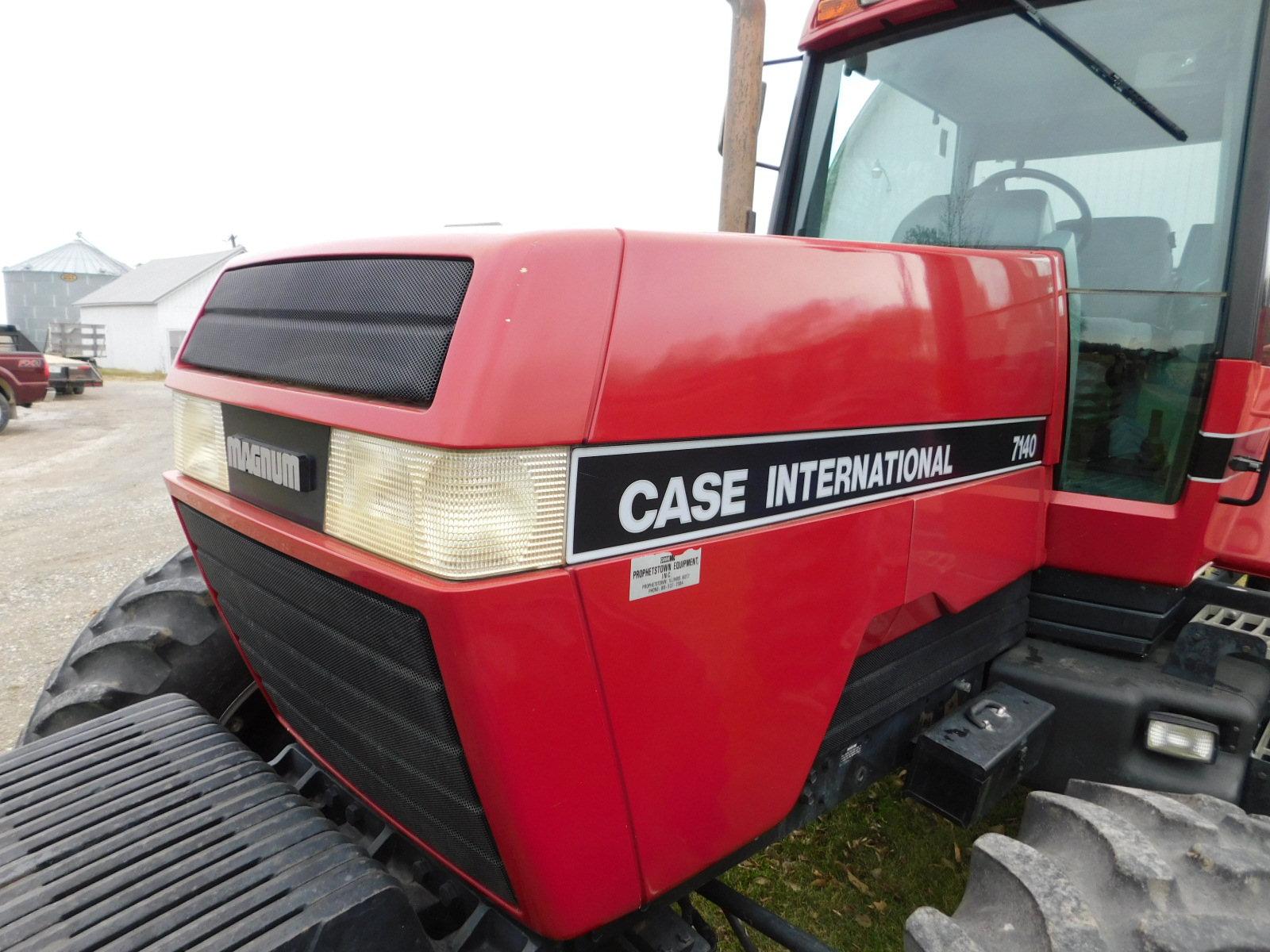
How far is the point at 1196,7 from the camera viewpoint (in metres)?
1.74

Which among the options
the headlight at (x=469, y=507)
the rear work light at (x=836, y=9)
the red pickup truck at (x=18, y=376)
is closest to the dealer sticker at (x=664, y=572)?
the headlight at (x=469, y=507)

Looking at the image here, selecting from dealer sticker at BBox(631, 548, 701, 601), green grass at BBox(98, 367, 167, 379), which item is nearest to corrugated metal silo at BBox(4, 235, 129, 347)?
green grass at BBox(98, 367, 167, 379)

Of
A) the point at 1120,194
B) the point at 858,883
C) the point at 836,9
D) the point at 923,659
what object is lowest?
the point at 858,883

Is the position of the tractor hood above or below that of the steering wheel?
below

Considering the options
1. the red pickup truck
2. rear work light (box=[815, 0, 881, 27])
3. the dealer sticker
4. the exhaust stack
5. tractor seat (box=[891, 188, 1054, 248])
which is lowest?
the red pickup truck

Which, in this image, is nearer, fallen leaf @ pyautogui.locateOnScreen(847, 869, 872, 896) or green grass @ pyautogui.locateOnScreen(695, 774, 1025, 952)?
green grass @ pyautogui.locateOnScreen(695, 774, 1025, 952)

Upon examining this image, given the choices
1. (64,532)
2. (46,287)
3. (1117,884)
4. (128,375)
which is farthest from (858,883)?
(46,287)

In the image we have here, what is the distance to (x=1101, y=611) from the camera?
6.29 feet

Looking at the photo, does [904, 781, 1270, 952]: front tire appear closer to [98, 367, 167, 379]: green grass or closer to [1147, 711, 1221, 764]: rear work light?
[1147, 711, 1221, 764]: rear work light

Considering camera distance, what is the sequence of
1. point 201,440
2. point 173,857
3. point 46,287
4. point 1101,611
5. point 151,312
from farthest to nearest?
point 46,287 < point 151,312 < point 1101,611 < point 201,440 < point 173,857

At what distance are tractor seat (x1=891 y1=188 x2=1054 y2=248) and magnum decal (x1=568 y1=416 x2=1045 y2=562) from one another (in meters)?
0.62

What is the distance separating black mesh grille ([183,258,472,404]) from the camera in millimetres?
968

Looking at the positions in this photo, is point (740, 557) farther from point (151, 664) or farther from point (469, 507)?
point (151, 664)

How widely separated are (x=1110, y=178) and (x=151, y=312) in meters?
36.5
